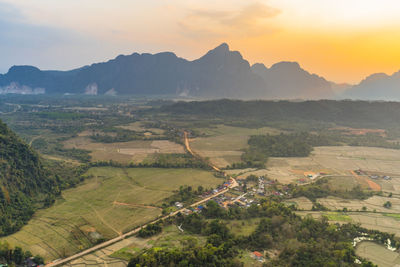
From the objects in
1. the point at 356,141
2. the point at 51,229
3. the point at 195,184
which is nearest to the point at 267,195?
the point at 195,184

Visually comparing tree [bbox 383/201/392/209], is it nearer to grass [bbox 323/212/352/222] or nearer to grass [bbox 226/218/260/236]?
grass [bbox 323/212/352/222]

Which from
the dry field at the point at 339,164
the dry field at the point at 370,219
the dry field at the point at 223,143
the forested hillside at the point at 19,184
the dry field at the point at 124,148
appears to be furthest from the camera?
the dry field at the point at 223,143

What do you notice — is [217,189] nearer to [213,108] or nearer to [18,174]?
[18,174]

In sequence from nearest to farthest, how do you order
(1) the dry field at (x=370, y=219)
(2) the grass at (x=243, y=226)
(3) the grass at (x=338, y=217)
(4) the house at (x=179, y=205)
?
1. (2) the grass at (x=243, y=226)
2. (1) the dry field at (x=370, y=219)
3. (3) the grass at (x=338, y=217)
4. (4) the house at (x=179, y=205)

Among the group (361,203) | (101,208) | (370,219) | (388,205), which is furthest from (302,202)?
(101,208)

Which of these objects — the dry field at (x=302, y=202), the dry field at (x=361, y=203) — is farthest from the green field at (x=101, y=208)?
the dry field at (x=361, y=203)

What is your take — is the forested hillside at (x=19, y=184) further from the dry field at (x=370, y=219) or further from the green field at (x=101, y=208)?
the dry field at (x=370, y=219)

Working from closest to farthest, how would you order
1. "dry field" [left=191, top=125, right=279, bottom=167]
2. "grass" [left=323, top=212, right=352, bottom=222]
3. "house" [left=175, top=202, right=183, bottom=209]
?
1. "grass" [left=323, top=212, right=352, bottom=222]
2. "house" [left=175, top=202, right=183, bottom=209]
3. "dry field" [left=191, top=125, right=279, bottom=167]

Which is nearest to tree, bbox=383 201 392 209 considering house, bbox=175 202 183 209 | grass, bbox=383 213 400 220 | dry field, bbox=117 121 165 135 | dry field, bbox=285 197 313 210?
grass, bbox=383 213 400 220
